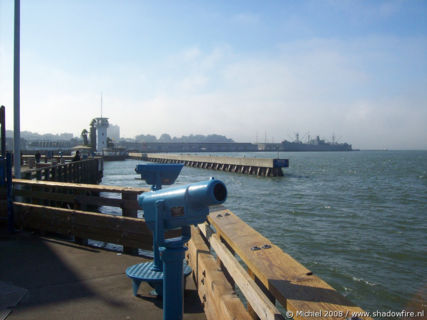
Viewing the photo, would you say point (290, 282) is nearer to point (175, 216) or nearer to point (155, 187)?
point (175, 216)

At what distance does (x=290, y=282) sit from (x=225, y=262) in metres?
1.14

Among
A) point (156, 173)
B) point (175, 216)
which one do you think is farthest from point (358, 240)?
point (175, 216)

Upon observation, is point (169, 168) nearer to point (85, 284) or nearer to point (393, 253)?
point (85, 284)

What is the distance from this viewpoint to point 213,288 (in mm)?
3281

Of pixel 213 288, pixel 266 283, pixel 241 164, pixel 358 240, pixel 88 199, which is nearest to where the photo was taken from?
pixel 266 283

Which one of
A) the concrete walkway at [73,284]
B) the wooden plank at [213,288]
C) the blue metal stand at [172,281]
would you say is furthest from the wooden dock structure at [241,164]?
the blue metal stand at [172,281]

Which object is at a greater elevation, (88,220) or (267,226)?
(88,220)

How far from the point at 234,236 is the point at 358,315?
5.41ft

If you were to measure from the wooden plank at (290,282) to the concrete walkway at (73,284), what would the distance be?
1.44 meters

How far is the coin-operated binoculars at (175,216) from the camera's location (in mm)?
2599

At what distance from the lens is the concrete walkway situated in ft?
13.4

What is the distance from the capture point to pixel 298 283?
89.0 inches

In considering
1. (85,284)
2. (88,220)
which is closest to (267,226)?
(88,220)

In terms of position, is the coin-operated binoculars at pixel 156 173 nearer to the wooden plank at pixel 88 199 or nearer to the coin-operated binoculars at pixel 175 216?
the coin-operated binoculars at pixel 175 216
